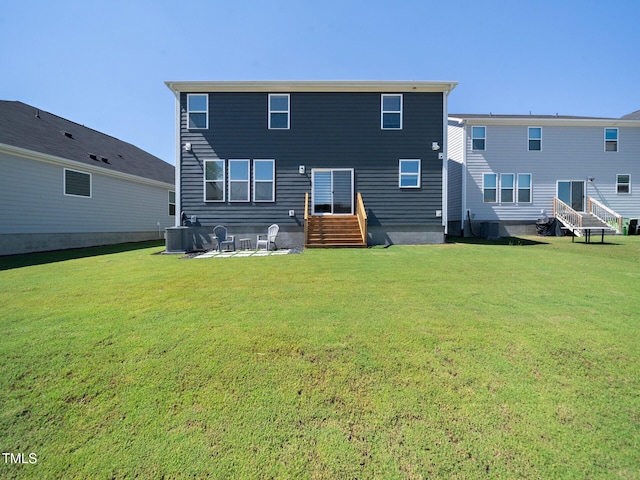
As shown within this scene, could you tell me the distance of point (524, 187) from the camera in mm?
15422

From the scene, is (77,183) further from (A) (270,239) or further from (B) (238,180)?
(A) (270,239)

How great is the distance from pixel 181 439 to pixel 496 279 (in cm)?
542

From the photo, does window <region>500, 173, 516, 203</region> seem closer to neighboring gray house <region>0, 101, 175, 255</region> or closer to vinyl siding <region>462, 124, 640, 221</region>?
vinyl siding <region>462, 124, 640, 221</region>

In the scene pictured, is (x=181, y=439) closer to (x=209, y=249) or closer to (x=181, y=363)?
(x=181, y=363)

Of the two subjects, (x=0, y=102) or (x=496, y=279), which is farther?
(x=0, y=102)

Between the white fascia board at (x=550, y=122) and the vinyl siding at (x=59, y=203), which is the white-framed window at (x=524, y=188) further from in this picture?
the vinyl siding at (x=59, y=203)

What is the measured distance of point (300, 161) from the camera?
450 inches

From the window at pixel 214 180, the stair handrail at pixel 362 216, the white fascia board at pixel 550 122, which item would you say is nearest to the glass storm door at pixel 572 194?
the white fascia board at pixel 550 122

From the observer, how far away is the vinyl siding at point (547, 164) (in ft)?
50.5

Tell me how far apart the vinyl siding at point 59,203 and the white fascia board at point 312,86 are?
5.67 meters

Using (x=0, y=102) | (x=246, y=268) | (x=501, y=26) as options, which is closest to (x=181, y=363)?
(x=246, y=268)

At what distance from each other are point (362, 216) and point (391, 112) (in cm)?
450

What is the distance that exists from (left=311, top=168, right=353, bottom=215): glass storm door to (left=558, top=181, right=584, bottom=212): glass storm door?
12.3 metres

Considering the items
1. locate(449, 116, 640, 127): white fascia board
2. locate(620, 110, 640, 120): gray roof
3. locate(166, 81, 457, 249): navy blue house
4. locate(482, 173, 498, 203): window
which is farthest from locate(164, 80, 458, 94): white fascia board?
locate(620, 110, 640, 120): gray roof
